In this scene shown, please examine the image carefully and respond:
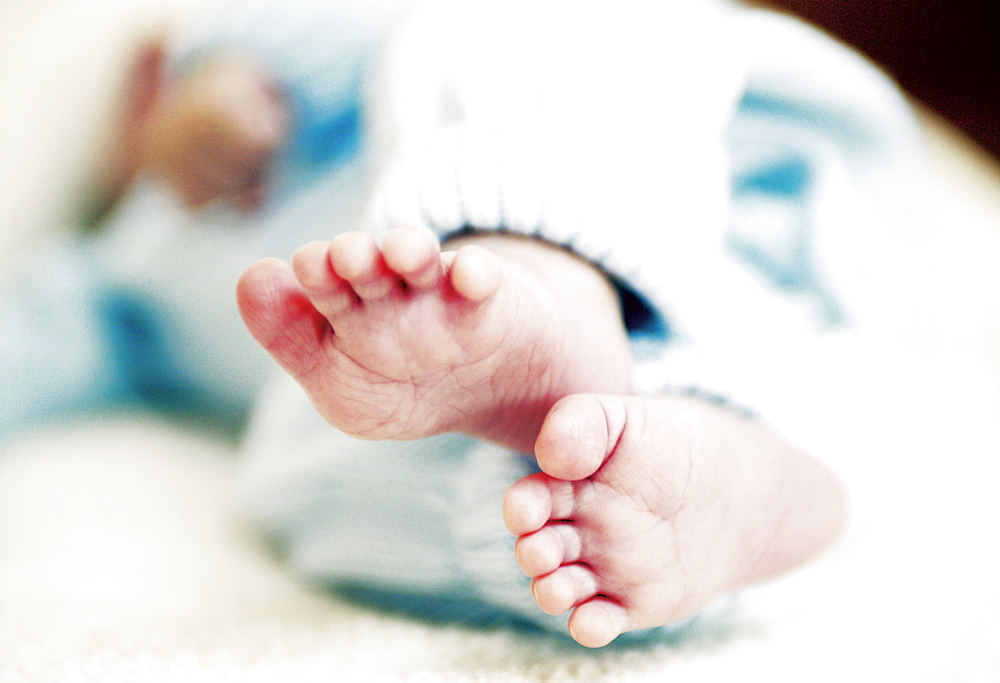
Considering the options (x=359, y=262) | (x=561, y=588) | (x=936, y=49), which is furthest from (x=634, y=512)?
(x=936, y=49)

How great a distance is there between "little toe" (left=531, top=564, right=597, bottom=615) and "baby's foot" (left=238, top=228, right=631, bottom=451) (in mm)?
63

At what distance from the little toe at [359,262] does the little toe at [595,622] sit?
0.15 m

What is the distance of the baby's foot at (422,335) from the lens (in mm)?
260

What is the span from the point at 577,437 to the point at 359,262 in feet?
0.33

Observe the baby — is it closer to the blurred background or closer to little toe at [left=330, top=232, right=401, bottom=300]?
little toe at [left=330, top=232, right=401, bottom=300]

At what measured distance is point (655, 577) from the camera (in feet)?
1.02

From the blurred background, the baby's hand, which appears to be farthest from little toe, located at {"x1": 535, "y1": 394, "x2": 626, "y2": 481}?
the blurred background

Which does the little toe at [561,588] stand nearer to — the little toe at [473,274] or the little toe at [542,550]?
the little toe at [542,550]

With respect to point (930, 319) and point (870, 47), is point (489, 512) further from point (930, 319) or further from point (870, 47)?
point (870, 47)

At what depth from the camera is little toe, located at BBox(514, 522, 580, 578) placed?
29 cm

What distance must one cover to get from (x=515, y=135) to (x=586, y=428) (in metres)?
0.16

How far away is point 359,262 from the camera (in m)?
0.25

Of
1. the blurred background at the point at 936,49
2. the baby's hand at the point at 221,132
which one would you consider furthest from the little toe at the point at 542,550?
the blurred background at the point at 936,49

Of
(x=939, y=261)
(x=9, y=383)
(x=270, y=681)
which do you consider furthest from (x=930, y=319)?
(x=9, y=383)
